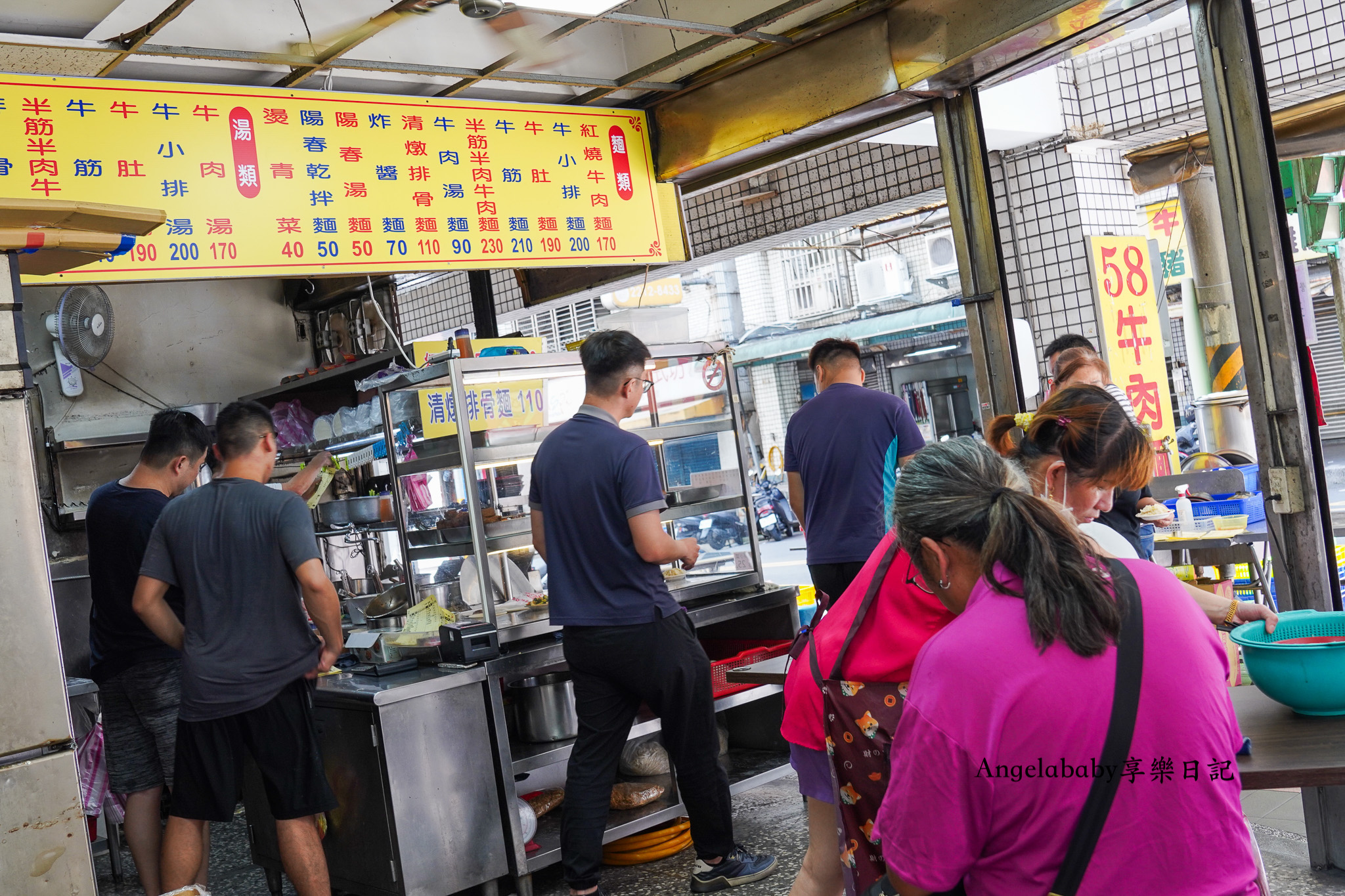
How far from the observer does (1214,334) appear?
22.9 feet

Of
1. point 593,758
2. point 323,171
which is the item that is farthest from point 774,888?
point 323,171

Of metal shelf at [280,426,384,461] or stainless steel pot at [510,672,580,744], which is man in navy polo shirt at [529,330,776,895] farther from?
metal shelf at [280,426,384,461]

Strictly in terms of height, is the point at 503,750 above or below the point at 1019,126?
below

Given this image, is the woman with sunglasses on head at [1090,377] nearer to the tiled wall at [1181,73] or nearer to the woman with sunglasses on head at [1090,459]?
the woman with sunglasses on head at [1090,459]

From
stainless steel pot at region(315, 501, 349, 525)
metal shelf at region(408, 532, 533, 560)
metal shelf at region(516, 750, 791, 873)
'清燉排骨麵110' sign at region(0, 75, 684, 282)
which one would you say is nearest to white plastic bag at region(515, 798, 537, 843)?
metal shelf at region(516, 750, 791, 873)

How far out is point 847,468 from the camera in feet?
14.0

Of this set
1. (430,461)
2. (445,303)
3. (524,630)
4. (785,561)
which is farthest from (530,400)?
(785,561)

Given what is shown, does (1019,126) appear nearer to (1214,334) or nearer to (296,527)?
(1214,334)

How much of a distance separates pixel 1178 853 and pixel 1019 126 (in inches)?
222

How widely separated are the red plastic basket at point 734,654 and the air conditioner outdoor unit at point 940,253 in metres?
15.2

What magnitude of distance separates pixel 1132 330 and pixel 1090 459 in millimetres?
4825

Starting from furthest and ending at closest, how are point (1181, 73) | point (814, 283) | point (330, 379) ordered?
point (814, 283) < point (1181, 73) < point (330, 379)

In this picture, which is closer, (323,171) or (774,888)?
(774,888)

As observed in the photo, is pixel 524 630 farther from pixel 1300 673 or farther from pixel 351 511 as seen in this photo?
pixel 1300 673
